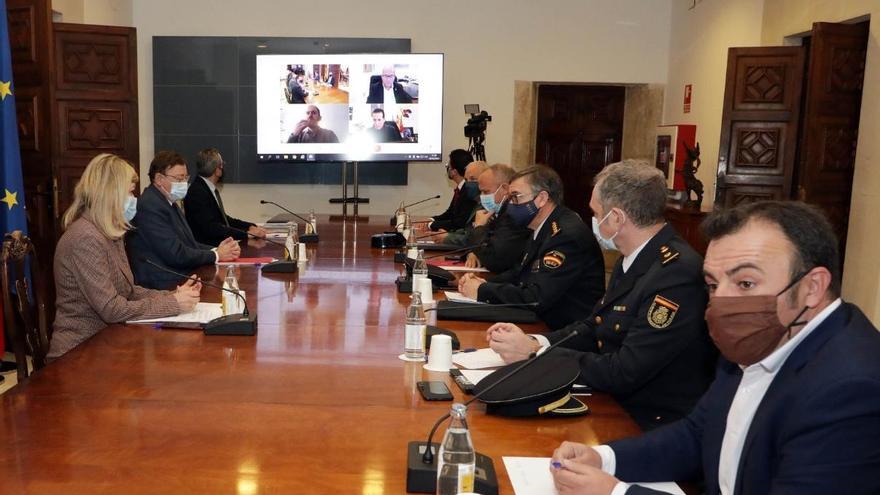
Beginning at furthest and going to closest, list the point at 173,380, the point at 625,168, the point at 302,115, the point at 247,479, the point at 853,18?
the point at 302,115, the point at 853,18, the point at 625,168, the point at 173,380, the point at 247,479

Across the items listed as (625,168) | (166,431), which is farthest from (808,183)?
(166,431)

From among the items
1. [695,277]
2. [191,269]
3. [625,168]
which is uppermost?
[625,168]

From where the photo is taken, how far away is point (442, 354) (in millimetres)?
2287

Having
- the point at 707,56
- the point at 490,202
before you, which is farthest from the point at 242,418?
the point at 707,56

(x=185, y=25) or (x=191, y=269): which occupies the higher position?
(x=185, y=25)

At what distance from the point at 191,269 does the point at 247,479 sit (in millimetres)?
2918

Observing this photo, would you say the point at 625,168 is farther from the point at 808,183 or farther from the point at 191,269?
the point at 808,183

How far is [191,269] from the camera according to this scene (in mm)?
4273

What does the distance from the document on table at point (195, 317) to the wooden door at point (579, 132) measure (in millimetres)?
6420

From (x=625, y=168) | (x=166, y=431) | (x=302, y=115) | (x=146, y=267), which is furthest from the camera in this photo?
(x=302, y=115)

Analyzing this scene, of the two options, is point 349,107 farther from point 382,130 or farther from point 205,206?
point 205,206

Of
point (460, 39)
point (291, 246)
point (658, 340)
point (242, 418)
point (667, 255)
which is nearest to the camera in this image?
point (242, 418)

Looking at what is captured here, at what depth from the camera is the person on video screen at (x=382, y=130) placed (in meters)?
7.82

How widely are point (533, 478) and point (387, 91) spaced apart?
6.53 m
